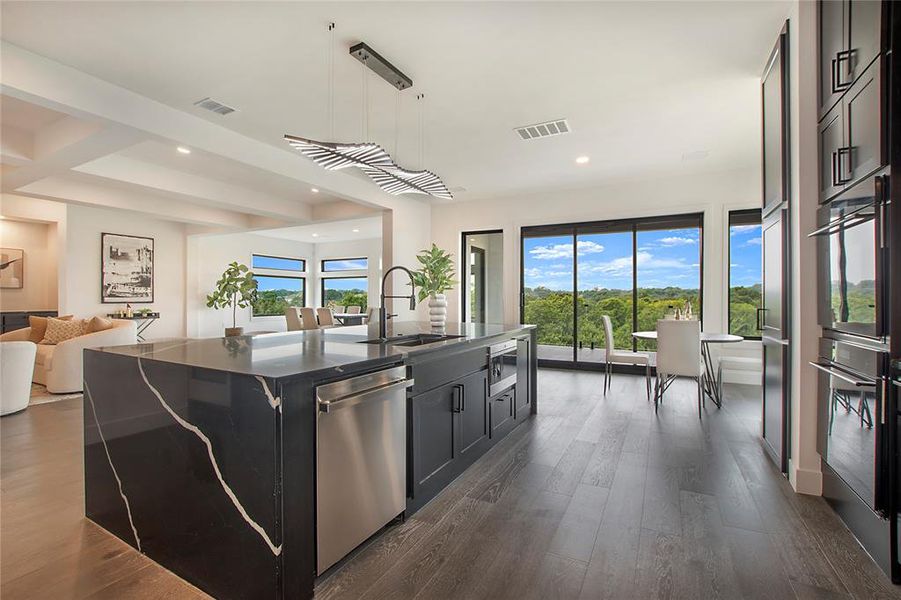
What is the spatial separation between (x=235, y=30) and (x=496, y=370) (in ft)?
9.50

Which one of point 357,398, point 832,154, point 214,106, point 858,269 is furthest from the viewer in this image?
point 214,106

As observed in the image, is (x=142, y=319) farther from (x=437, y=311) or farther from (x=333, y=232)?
(x=437, y=311)

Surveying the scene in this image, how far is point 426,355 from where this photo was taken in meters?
2.31

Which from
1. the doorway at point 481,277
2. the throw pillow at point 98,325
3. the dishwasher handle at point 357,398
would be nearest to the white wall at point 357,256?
the doorway at point 481,277

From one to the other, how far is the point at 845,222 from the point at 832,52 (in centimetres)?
95

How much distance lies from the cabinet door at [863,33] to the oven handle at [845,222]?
0.62 metres

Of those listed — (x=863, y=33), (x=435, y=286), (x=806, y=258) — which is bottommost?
(x=435, y=286)

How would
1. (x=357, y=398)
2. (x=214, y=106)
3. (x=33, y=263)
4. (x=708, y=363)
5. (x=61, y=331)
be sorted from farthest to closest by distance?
1. (x=33, y=263)
2. (x=61, y=331)
3. (x=708, y=363)
4. (x=214, y=106)
5. (x=357, y=398)

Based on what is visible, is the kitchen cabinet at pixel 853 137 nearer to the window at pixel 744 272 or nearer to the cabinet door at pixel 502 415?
the cabinet door at pixel 502 415

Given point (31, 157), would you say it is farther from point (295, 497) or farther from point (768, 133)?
point (768, 133)

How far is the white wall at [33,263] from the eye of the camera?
22.8 ft

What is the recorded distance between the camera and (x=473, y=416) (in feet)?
9.27

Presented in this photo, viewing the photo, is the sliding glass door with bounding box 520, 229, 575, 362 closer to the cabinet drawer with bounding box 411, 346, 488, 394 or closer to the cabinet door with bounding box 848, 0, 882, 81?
the cabinet drawer with bounding box 411, 346, 488, 394

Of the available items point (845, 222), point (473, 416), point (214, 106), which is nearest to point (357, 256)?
point (214, 106)
